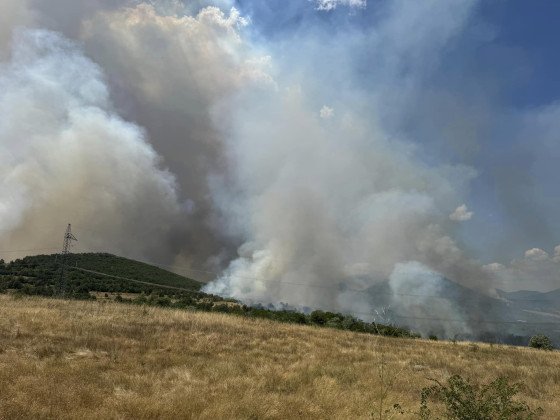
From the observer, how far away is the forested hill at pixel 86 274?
94688 mm

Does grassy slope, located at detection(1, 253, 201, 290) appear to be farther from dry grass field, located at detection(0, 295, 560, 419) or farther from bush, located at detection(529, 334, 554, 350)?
bush, located at detection(529, 334, 554, 350)

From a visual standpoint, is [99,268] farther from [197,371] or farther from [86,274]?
→ [197,371]

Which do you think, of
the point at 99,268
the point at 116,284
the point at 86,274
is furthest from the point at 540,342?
the point at 99,268

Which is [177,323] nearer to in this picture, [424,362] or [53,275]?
[424,362]

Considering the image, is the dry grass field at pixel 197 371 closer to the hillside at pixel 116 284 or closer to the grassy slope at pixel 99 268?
the hillside at pixel 116 284

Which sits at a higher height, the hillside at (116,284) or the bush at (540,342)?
the hillside at (116,284)

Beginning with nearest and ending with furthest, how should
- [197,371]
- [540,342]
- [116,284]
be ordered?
[197,371] → [540,342] → [116,284]

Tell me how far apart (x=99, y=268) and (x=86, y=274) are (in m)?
20.3

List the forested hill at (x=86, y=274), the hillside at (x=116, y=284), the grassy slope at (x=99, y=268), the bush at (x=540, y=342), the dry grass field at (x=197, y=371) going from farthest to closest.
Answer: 1. the grassy slope at (x=99, y=268)
2. the forested hill at (x=86, y=274)
3. the bush at (x=540, y=342)
4. the hillside at (x=116, y=284)
5. the dry grass field at (x=197, y=371)

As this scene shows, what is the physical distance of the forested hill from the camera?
94.7m

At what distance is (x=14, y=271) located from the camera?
108 meters

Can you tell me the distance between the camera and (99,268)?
150 m

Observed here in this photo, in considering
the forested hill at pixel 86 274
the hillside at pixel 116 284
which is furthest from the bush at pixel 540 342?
the forested hill at pixel 86 274

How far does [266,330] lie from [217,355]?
35.4ft
